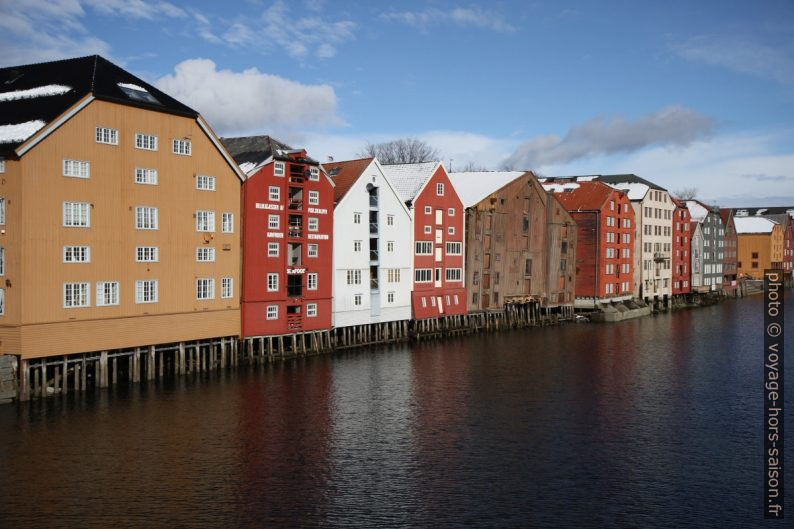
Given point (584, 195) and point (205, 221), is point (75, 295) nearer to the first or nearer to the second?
point (205, 221)

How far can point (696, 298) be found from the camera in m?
113

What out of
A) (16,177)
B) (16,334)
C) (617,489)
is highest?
(16,177)

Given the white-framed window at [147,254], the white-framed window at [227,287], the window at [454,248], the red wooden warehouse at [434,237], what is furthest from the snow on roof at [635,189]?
the white-framed window at [147,254]

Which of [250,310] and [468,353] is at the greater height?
[250,310]

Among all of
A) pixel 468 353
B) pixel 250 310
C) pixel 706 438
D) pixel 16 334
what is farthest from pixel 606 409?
pixel 16 334

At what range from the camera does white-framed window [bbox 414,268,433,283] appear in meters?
63.9

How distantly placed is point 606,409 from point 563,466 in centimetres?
1087

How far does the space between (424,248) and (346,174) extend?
35.0 feet

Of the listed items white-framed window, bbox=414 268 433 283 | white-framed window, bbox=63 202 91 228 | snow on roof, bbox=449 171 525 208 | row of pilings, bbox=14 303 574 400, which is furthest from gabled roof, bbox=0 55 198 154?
snow on roof, bbox=449 171 525 208

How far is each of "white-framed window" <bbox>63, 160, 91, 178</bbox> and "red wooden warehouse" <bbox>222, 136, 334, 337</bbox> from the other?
1147cm

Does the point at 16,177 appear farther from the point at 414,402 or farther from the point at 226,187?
the point at 414,402

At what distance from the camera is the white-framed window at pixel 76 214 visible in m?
38.2

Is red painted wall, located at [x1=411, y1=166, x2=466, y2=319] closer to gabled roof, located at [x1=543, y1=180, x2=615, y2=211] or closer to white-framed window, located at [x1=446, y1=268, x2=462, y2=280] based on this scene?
white-framed window, located at [x1=446, y1=268, x2=462, y2=280]

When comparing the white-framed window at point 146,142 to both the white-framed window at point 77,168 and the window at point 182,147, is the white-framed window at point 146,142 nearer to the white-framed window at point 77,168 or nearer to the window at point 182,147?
the window at point 182,147
